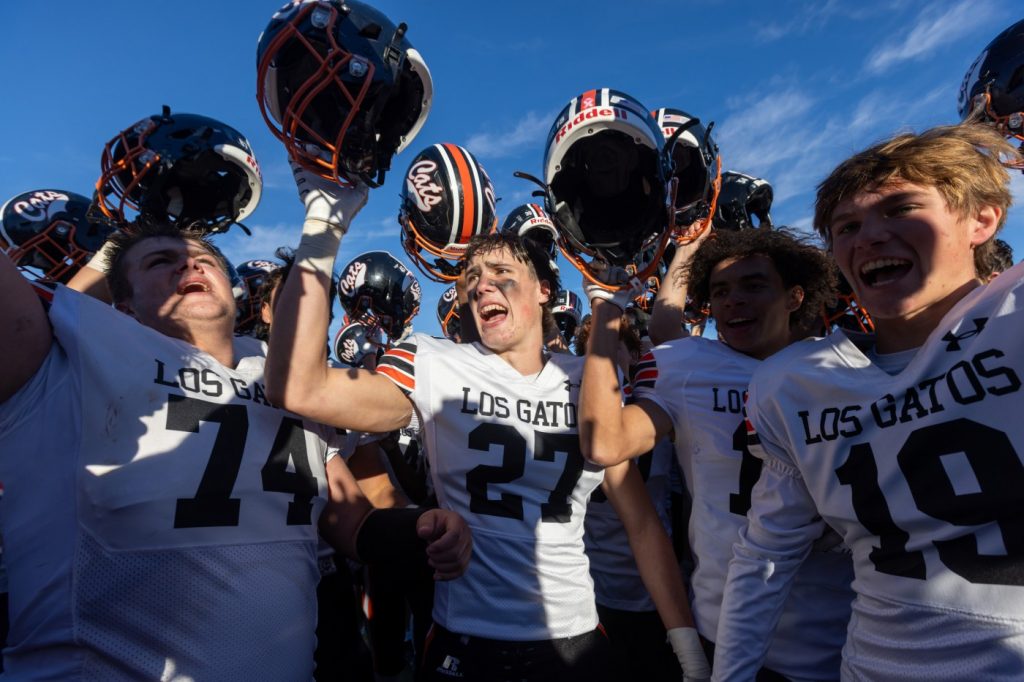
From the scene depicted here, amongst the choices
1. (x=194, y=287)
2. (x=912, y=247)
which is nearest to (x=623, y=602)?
(x=912, y=247)

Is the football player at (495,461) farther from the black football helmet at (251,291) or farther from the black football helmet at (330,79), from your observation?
the black football helmet at (251,291)

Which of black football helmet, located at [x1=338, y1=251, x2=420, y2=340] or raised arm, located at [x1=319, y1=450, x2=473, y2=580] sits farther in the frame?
black football helmet, located at [x1=338, y1=251, x2=420, y2=340]

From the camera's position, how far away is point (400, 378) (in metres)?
2.32

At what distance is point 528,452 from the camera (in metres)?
2.35

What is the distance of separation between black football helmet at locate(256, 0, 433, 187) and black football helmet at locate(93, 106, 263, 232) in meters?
1.10

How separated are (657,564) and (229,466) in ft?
5.82

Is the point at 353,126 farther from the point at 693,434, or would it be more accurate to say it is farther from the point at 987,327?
the point at 987,327

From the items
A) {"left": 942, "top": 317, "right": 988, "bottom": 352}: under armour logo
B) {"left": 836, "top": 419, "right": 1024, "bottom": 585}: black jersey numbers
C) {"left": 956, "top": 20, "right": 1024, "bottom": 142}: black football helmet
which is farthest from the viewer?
{"left": 956, "top": 20, "right": 1024, "bottom": 142}: black football helmet

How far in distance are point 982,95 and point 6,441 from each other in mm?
6277

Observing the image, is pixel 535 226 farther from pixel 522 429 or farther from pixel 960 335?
pixel 960 335

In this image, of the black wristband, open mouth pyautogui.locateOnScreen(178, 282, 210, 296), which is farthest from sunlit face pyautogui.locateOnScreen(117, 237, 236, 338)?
the black wristband

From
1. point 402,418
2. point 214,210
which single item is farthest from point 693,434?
point 214,210

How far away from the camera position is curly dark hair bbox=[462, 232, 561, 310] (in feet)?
9.48

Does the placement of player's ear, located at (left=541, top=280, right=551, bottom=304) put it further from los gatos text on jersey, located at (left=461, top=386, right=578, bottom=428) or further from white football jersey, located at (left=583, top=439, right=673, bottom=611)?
white football jersey, located at (left=583, top=439, right=673, bottom=611)
